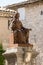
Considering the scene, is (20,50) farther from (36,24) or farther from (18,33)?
(36,24)

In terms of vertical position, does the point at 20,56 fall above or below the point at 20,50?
below

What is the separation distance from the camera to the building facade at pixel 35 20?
65.4 feet

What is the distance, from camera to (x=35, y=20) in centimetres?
2048

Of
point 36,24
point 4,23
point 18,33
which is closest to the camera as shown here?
point 18,33

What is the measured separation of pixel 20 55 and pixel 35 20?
10014mm

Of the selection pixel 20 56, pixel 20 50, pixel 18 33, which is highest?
pixel 18 33

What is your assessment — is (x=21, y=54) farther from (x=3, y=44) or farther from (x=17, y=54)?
(x=3, y=44)

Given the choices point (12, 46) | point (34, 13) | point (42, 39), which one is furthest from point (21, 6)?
point (12, 46)

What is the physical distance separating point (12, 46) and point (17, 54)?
0.32 metres

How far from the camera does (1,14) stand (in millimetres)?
20516

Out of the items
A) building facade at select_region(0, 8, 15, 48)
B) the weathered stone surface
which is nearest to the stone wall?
building facade at select_region(0, 8, 15, 48)

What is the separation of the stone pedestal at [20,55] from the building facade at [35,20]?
8993 mm

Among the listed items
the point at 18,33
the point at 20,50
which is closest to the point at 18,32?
the point at 18,33

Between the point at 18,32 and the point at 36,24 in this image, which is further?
the point at 36,24
